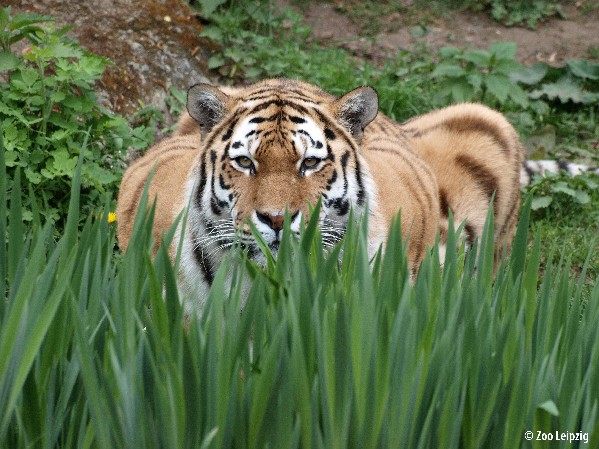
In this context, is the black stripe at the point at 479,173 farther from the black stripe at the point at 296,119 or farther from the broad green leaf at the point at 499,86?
the broad green leaf at the point at 499,86

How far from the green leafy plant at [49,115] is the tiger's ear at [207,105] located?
2.56 ft

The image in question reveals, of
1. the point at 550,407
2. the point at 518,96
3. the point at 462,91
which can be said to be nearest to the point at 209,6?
the point at 462,91

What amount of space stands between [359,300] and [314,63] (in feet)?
13.5

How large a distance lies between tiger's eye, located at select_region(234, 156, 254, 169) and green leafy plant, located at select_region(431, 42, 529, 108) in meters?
2.59

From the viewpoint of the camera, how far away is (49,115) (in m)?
4.26

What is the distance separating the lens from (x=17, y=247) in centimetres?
226

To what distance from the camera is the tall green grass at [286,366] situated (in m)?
1.92

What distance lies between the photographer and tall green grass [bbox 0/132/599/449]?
1922 millimetres

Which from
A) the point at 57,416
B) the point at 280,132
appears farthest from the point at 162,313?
the point at 280,132

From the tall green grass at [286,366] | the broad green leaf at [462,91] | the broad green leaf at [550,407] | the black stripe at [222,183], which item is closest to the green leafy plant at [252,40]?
the broad green leaf at [462,91]

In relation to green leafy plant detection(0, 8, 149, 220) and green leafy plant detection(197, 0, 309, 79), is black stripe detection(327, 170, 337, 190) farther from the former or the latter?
green leafy plant detection(197, 0, 309, 79)

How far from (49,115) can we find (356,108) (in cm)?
146

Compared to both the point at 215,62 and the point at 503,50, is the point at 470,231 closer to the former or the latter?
the point at 503,50

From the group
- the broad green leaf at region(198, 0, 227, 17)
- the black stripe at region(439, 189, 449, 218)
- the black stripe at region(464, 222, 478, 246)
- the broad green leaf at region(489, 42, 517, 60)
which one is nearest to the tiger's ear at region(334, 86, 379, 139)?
the black stripe at region(439, 189, 449, 218)
